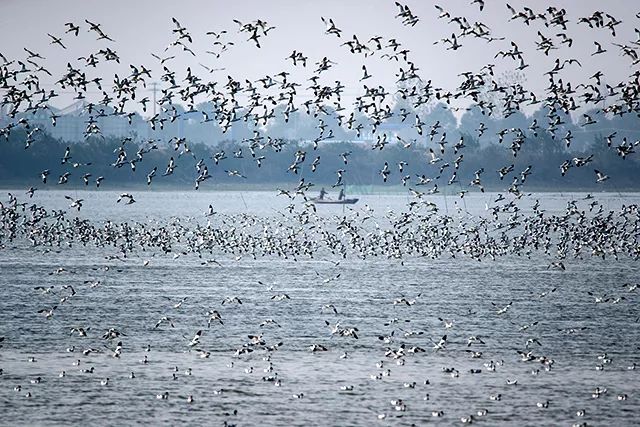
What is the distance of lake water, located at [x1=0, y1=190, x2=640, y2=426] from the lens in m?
39.4

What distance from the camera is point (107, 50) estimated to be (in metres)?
57.2

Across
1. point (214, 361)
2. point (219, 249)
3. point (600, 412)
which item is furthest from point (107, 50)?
point (219, 249)

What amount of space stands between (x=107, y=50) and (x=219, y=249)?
4765cm

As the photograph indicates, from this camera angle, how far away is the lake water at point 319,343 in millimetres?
39375

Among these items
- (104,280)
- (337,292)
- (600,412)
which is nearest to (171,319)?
(337,292)

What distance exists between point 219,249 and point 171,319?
45083 mm

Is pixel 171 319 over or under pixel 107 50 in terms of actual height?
under

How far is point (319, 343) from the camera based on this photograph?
168 ft

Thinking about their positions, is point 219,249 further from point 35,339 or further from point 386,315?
point 35,339

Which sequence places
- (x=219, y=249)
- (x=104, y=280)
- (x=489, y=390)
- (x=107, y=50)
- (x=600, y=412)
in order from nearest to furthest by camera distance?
1. (x=600, y=412)
2. (x=489, y=390)
3. (x=107, y=50)
4. (x=104, y=280)
5. (x=219, y=249)

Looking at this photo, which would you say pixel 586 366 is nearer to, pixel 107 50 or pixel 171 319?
pixel 171 319

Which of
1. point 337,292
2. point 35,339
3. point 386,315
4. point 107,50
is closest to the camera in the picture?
point 35,339

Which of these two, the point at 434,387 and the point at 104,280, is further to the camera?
the point at 104,280

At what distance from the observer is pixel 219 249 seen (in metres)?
104
